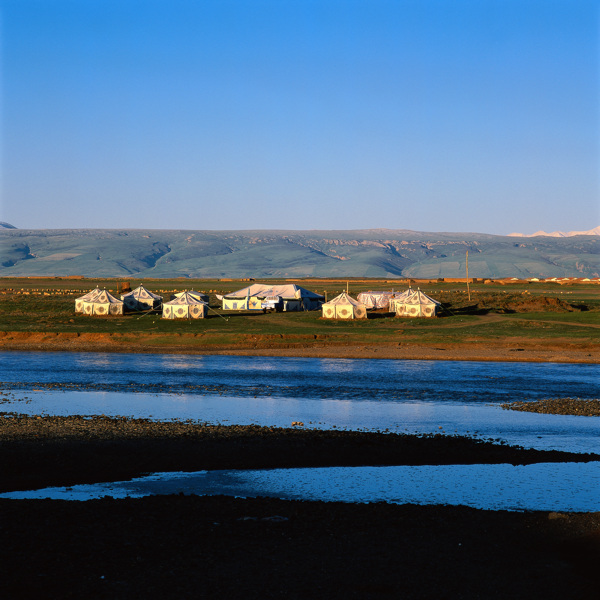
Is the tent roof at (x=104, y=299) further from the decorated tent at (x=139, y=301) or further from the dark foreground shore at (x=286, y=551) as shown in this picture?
the dark foreground shore at (x=286, y=551)

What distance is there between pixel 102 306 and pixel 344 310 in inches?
909

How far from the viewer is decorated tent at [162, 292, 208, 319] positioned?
70188mm

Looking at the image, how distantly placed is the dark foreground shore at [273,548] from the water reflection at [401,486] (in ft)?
3.34

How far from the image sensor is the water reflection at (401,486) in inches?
660

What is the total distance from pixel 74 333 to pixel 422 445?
135 ft

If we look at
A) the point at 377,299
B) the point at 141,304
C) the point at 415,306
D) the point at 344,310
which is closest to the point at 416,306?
the point at 415,306

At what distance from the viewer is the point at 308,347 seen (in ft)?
175

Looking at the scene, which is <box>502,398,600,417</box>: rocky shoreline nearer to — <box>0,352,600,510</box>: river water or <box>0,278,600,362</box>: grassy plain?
<box>0,352,600,510</box>: river water

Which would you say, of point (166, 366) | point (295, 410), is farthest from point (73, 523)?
point (166, 366)

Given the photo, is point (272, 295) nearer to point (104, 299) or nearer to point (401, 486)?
point (104, 299)

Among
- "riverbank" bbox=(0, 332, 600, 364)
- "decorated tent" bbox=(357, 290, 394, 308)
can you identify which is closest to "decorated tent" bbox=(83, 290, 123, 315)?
"riverbank" bbox=(0, 332, 600, 364)

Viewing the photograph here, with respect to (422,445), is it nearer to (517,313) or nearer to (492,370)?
(492,370)

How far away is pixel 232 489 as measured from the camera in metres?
17.5

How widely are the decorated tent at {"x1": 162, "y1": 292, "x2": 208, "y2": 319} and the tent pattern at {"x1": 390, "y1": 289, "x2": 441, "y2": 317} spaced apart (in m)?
17.8
